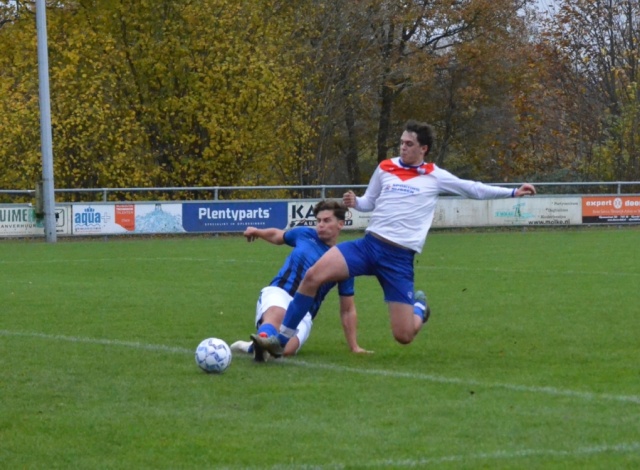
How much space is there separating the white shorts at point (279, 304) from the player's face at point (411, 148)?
1.54 meters

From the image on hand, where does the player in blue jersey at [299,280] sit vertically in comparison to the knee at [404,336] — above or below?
above

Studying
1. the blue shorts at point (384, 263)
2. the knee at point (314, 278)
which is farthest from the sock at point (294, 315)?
the blue shorts at point (384, 263)

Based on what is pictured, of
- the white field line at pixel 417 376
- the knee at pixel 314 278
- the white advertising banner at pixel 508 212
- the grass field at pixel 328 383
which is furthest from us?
the white advertising banner at pixel 508 212

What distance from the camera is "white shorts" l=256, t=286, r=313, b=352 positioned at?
29.5 ft

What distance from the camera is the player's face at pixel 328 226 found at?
8.92 m

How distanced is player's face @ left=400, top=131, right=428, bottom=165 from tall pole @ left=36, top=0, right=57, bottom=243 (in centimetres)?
1991

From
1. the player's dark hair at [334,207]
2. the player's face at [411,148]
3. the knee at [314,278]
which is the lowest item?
the knee at [314,278]

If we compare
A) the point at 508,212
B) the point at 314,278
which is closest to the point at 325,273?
the point at 314,278

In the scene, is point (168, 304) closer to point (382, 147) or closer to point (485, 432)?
point (485, 432)

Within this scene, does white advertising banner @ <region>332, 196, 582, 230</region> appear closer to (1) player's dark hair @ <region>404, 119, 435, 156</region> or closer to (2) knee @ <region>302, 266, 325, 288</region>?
(1) player's dark hair @ <region>404, 119, 435, 156</region>

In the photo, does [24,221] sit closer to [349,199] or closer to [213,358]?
[349,199]

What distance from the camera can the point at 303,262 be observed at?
914 cm

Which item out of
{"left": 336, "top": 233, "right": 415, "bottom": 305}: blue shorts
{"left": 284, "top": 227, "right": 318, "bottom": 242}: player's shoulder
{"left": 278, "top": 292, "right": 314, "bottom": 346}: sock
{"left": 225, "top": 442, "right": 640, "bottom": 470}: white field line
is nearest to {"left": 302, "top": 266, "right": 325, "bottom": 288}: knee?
{"left": 278, "top": 292, "right": 314, "bottom": 346}: sock

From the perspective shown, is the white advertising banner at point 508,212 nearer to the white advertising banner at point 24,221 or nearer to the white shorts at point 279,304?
the white advertising banner at point 24,221
